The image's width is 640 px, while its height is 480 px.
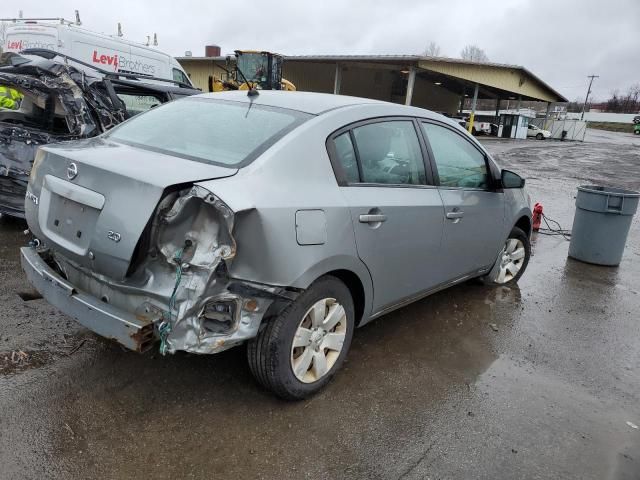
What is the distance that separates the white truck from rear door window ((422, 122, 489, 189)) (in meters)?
8.31

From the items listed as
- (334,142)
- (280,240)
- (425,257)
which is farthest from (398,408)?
(334,142)

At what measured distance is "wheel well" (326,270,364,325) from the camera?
291cm

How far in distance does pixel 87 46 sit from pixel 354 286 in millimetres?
10773

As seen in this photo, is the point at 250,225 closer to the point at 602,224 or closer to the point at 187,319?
the point at 187,319

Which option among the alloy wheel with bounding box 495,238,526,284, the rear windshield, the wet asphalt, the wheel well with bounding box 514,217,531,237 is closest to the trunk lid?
the rear windshield

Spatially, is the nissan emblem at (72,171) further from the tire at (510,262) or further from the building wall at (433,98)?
the building wall at (433,98)

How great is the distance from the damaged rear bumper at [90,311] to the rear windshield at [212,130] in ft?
2.92

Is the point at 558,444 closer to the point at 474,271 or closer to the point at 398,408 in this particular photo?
the point at 398,408

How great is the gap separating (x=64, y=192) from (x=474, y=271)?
321cm

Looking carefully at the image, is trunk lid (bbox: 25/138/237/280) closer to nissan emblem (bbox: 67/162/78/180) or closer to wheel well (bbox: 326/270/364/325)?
nissan emblem (bbox: 67/162/78/180)

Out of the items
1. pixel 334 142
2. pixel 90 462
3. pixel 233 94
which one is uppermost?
pixel 233 94

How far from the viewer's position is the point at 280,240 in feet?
7.94

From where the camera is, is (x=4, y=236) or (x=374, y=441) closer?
(x=374, y=441)

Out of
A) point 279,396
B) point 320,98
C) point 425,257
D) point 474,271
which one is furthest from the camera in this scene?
point 474,271
